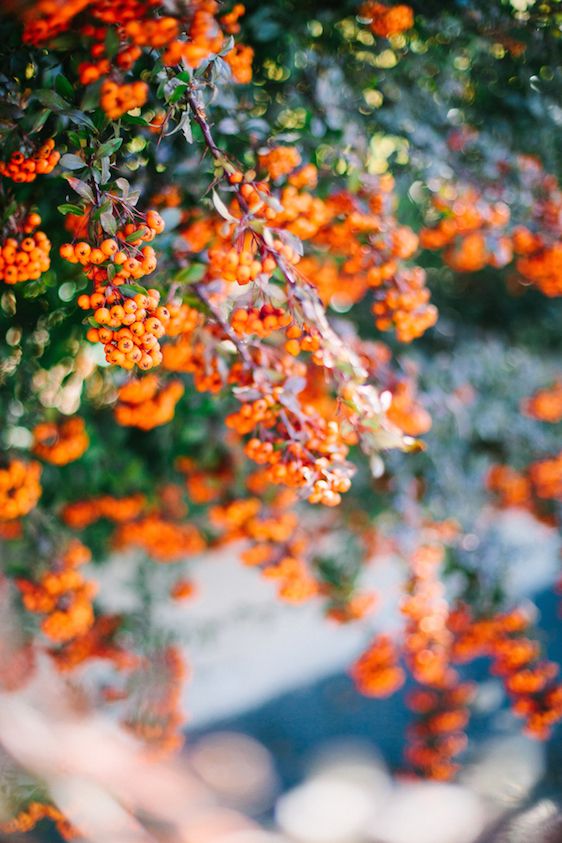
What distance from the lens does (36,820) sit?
1733 millimetres

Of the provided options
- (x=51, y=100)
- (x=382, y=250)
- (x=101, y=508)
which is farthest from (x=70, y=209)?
(x=101, y=508)

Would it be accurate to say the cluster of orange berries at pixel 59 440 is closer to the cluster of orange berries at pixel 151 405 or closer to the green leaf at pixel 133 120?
the cluster of orange berries at pixel 151 405

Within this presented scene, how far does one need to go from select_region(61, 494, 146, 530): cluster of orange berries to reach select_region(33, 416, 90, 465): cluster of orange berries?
1.61ft

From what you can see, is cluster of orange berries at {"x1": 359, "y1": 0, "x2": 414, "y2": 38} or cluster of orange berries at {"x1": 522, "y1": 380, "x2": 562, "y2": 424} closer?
cluster of orange berries at {"x1": 359, "y1": 0, "x2": 414, "y2": 38}

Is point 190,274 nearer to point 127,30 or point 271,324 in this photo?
point 271,324

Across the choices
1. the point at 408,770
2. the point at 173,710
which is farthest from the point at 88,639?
the point at 408,770

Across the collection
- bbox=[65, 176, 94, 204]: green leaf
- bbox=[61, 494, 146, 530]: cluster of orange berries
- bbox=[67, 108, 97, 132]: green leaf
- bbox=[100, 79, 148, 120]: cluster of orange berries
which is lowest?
bbox=[61, 494, 146, 530]: cluster of orange berries

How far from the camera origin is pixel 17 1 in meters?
0.71

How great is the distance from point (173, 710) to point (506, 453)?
1.77 metres

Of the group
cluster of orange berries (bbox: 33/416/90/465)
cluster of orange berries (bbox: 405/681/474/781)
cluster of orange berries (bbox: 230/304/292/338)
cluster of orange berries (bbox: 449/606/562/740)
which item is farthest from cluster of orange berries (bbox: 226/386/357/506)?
cluster of orange berries (bbox: 405/681/474/781)

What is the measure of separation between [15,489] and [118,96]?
3.03 feet

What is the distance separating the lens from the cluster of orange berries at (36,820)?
1705 mm

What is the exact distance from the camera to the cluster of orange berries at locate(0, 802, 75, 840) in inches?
67.1

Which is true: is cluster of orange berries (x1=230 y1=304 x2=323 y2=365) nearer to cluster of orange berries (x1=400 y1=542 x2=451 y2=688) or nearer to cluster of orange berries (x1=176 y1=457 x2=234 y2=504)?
cluster of orange berries (x1=176 y1=457 x2=234 y2=504)
